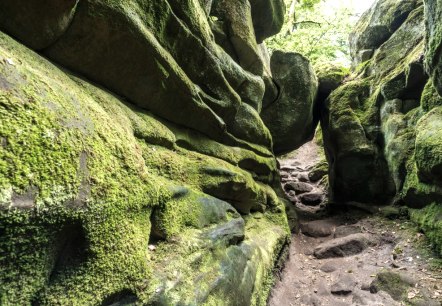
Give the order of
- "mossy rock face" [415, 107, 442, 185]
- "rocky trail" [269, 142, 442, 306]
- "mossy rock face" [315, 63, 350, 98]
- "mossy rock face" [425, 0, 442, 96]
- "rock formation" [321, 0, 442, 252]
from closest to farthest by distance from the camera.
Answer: "rocky trail" [269, 142, 442, 306] → "mossy rock face" [425, 0, 442, 96] → "mossy rock face" [415, 107, 442, 185] → "rock formation" [321, 0, 442, 252] → "mossy rock face" [315, 63, 350, 98]

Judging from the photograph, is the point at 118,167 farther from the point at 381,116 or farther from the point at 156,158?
the point at 381,116

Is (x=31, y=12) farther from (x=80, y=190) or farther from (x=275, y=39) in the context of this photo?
(x=275, y=39)

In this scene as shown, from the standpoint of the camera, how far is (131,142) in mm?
3504

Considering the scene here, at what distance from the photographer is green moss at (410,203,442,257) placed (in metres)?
6.74

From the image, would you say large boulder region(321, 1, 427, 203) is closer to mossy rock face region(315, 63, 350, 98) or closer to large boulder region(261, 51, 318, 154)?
mossy rock face region(315, 63, 350, 98)

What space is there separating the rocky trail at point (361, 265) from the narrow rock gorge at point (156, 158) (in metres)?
0.13

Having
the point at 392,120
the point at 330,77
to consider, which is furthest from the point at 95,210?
the point at 330,77

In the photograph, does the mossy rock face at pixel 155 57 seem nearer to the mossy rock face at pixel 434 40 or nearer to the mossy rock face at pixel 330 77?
the mossy rock face at pixel 434 40

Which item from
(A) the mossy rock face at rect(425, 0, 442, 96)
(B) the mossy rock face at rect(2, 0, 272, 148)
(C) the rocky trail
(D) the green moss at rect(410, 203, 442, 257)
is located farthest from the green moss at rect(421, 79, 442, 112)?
(B) the mossy rock face at rect(2, 0, 272, 148)

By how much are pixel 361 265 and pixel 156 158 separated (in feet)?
19.4

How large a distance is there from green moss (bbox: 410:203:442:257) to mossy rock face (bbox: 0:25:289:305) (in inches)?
196

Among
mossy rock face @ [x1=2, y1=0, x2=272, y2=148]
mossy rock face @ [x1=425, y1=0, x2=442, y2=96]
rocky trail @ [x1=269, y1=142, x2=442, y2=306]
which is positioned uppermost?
mossy rock face @ [x1=425, y1=0, x2=442, y2=96]

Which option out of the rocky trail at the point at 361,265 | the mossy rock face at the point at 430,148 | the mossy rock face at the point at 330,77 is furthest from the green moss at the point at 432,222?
the mossy rock face at the point at 330,77

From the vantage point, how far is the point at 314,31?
2133cm
